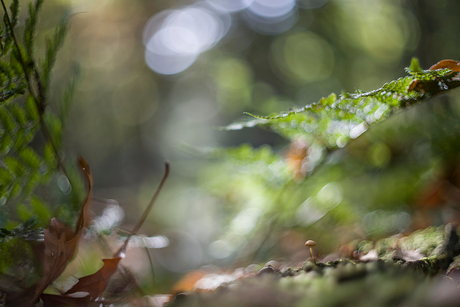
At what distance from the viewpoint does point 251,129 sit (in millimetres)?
3615

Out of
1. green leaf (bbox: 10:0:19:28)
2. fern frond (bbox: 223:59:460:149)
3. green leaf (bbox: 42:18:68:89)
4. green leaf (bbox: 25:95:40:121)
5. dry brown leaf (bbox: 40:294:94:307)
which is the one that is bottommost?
dry brown leaf (bbox: 40:294:94:307)

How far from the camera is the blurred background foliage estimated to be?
0.75m

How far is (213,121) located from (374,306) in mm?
7028

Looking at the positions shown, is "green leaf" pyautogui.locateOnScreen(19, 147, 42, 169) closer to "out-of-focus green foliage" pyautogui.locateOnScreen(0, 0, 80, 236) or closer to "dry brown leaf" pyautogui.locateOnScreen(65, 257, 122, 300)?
"out-of-focus green foliage" pyautogui.locateOnScreen(0, 0, 80, 236)

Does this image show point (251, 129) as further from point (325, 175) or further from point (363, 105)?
point (363, 105)

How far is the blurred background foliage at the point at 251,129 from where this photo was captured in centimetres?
75

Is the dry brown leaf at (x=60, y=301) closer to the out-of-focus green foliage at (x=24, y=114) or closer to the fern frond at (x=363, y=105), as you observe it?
the out-of-focus green foliage at (x=24, y=114)

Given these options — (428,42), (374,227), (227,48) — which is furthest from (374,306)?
(227,48)

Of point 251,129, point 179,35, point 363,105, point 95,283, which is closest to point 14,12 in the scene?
point 95,283

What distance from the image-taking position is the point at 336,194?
0.89 metres

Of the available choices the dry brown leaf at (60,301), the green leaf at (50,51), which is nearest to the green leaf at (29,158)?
the green leaf at (50,51)

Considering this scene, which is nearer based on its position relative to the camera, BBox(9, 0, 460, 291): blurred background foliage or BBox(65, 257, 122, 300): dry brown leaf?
BBox(65, 257, 122, 300): dry brown leaf

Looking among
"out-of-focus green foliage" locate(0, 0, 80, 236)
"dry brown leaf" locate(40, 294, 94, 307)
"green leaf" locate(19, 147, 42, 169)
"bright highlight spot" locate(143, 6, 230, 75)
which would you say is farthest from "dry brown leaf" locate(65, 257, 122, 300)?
"bright highlight spot" locate(143, 6, 230, 75)

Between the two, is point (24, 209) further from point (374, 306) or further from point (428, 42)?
point (428, 42)
